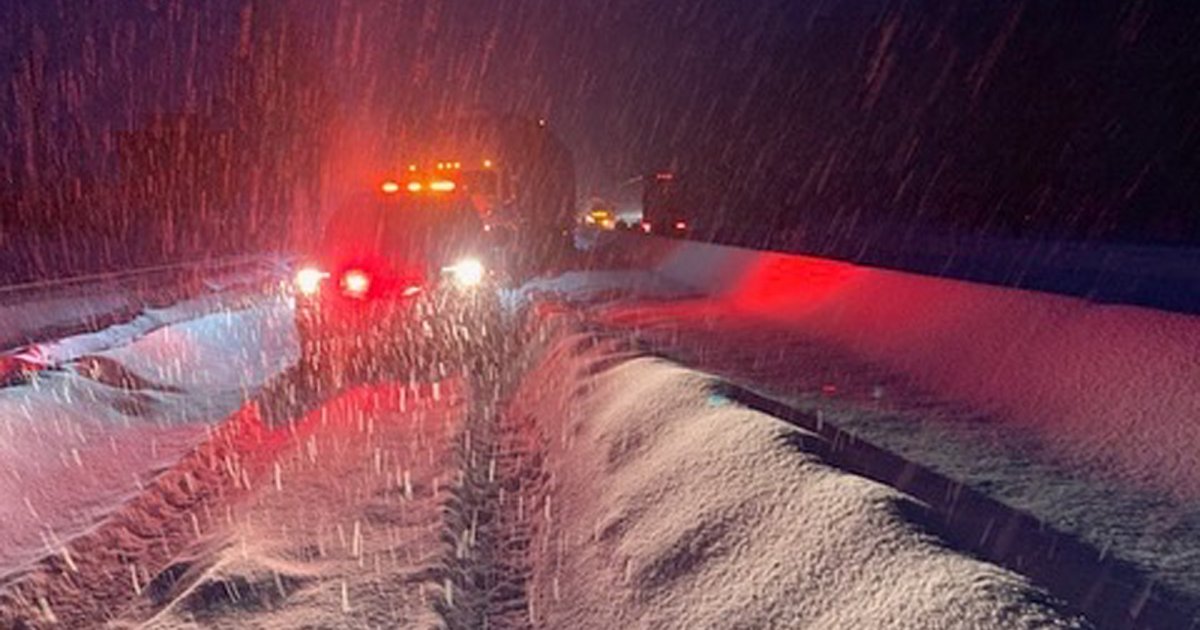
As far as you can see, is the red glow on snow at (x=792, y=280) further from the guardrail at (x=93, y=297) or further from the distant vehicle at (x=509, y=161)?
the distant vehicle at (x=509, y=161)

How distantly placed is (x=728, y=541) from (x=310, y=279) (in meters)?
7.28

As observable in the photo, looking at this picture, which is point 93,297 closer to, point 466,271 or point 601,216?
point 466,271

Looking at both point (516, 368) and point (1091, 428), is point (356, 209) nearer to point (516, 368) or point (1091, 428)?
point (516, 368)

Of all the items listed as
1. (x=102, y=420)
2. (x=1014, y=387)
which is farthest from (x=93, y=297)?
(x=1014, y=387)

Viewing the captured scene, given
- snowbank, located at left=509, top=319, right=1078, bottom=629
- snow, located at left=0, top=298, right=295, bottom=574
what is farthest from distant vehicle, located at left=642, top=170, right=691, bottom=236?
snowbank, located at left=509, top=319, right=1078, bottom=629

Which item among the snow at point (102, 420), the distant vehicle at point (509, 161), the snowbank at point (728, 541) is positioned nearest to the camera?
the snowbank at point (728, 541)

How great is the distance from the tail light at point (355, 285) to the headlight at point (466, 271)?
106 centimetres

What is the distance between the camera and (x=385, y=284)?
1066cm

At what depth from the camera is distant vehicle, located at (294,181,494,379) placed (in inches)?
419

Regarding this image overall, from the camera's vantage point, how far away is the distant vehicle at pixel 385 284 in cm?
1063

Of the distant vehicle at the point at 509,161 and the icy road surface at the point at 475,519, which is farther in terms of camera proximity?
the distant vehicle at the point at 509,161

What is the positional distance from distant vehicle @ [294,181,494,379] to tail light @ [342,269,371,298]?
10 millimetres

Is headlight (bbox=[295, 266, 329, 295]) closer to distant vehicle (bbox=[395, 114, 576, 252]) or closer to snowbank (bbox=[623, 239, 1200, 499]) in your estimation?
snowbank (bbox=[623, 239, 1200, 499])

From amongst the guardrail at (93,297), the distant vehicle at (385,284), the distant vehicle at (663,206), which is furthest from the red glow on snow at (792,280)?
the distant vehicle at (663,206)
